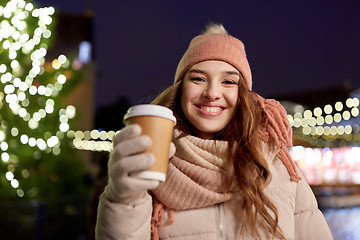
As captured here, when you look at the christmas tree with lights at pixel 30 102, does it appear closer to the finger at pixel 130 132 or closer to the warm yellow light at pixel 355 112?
the finger at pixel 130 132

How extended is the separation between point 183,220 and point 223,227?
198 mm

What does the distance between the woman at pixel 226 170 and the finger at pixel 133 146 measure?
1.03 ft

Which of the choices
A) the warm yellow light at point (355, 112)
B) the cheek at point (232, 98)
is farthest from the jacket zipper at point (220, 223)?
the warm yellow light at point (355, 112)

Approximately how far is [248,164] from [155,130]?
70cm

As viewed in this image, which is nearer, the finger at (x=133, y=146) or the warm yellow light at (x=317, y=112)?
the finger at (x=133, y=146)

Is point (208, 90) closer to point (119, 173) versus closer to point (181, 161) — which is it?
point (181, 161)

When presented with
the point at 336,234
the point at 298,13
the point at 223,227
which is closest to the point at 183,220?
the point at 223,227

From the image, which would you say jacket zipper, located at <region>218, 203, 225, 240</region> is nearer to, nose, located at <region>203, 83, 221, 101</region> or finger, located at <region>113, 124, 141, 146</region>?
nose, located at <region>203, 83, 221, 101</region>

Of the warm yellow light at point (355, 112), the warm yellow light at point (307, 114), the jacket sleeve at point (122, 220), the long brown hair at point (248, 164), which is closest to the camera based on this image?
the jacket sleeve at point (122, 220)

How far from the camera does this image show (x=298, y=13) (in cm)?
473

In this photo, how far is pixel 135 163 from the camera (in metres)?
1.41

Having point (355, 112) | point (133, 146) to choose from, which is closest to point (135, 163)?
point (133, 146)

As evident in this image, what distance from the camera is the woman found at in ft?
6.36

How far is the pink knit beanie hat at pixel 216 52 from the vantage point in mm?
2186
